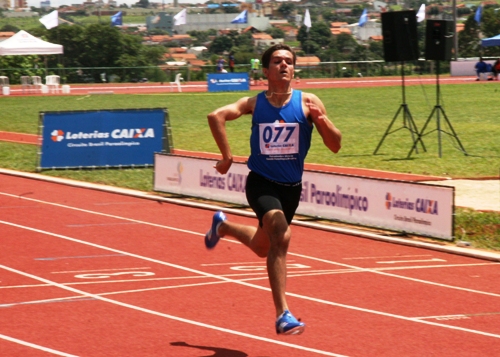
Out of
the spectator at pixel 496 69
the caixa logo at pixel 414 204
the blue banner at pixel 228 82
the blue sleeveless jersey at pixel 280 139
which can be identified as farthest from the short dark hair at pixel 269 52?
the spectator at pixel 496 69

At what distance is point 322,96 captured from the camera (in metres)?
45.6

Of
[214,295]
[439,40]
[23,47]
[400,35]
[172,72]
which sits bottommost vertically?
[172,72]

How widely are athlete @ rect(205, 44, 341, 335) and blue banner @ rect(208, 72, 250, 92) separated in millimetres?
44345

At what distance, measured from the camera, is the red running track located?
7613 mm

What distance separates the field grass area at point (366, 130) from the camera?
64.7 feet

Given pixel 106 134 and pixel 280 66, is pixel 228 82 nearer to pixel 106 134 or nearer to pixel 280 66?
pixel 106 134

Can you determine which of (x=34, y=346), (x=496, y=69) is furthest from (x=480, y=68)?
(x=34, y=346)

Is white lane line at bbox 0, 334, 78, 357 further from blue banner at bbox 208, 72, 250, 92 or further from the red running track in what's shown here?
blue banner at bbox 208, 72, 250, 92

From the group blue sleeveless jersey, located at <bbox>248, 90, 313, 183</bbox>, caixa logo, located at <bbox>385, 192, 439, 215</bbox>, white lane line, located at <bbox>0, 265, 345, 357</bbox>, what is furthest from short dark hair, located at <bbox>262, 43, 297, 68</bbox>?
caixa logo, located at <bbox>385, 192, 439, 215</bbox>

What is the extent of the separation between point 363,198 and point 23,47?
38.2 metres

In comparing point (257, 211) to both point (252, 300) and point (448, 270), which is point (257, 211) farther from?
point (448, 270)

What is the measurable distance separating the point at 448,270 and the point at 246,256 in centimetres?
230

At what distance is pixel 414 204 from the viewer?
42.9ft

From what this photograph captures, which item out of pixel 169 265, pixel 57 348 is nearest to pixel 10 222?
pixel 169 265
